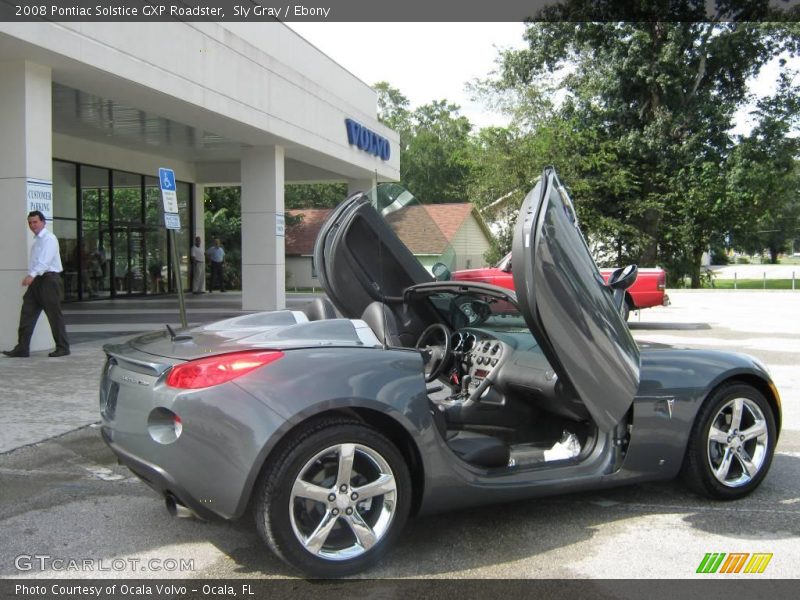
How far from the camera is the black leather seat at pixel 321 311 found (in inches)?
191

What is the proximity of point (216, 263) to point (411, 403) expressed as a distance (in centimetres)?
2398

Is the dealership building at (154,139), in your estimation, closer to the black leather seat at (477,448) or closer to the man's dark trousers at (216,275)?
the man's dark trousers at (216,275)

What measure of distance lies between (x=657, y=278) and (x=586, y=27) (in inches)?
808

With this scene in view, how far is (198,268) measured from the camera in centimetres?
2539

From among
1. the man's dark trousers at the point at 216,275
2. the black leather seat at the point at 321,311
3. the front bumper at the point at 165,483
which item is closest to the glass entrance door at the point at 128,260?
the man's dark trousers at the point at 216,275

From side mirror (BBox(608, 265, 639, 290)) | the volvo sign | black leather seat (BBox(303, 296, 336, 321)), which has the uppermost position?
the volvo sign

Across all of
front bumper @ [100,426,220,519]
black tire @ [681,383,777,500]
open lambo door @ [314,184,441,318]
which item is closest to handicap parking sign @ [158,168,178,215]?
open lambo door @ [314,184,441,318]

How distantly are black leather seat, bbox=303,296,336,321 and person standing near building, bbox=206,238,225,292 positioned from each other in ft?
72.4

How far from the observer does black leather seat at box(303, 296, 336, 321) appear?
484 centimetres

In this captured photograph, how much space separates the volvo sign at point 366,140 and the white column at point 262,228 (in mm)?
2881

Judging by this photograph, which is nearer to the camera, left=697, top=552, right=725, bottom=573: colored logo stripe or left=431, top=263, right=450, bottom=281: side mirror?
left=697, top=552, right=725, bottom=573: colored logo stripe

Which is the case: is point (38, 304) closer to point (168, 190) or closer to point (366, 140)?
point (168, 190)

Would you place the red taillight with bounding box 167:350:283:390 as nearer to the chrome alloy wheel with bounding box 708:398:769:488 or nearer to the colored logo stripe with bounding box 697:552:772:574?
the colored logo stripe with bounding box 697:552:772:574

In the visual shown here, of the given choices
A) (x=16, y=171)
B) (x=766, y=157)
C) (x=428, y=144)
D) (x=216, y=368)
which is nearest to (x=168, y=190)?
(x=16, y=171)
